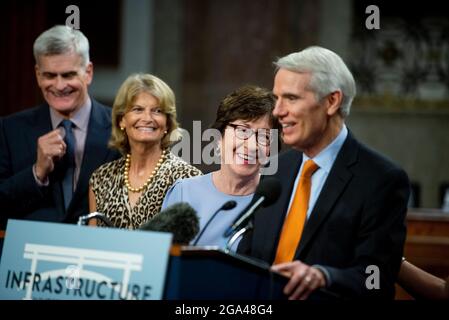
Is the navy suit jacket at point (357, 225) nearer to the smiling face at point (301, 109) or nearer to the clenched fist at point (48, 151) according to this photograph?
the smiling face at point (301, 109)

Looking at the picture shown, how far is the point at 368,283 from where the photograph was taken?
2607mm

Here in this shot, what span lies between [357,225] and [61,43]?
1.77 meters

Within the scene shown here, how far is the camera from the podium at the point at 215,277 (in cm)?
233

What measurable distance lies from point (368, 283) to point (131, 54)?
513cm

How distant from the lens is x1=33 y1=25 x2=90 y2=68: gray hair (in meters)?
3.93

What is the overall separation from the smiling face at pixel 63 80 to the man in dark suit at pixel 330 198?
4.52 ft

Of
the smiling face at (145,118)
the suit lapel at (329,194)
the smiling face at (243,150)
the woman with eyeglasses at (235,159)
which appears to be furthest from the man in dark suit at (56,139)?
the suit lapel at (329,194)

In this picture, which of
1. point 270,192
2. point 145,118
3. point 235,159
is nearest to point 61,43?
point 145,118

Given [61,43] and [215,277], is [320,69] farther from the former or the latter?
[61,43]

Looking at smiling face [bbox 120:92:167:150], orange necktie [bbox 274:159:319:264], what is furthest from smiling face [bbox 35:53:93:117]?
orange necktie [bbox 274:159:319:264]

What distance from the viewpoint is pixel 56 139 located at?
3.80 meters

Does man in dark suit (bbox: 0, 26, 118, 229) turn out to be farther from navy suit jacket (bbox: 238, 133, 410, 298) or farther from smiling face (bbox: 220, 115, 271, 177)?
navy suit jacket (bbox: 238, 133, 410, 298)

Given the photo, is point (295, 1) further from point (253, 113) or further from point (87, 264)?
point (87, 264)

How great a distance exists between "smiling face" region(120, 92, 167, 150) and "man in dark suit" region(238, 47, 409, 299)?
30.3 inches
